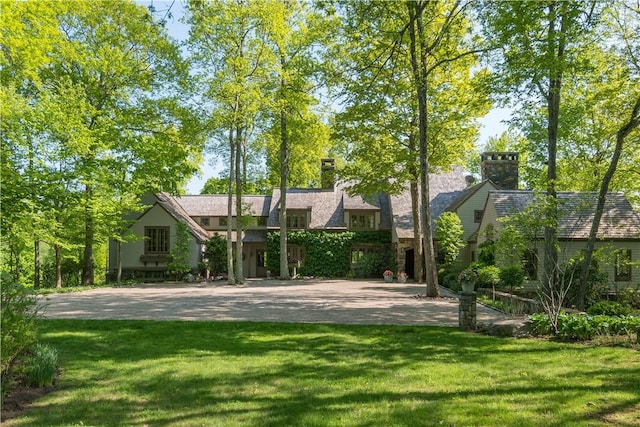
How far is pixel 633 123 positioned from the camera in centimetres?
1330

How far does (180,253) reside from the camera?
28.8 m

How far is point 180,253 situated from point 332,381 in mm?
24012

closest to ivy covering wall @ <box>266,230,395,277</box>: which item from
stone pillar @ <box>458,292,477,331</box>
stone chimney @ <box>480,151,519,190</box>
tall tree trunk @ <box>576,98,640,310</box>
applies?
stone chimney @ <box>480,151,519,190</box>

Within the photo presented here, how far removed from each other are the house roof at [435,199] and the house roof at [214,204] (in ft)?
35.2

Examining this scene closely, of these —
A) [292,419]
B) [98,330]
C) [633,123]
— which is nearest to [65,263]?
[98,330]

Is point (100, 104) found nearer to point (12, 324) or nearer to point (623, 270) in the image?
point (12, 324)

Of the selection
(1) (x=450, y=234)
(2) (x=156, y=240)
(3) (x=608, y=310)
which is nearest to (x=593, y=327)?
(3) (x=608, y=310)

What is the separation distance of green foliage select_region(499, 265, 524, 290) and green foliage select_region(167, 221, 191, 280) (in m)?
18.8

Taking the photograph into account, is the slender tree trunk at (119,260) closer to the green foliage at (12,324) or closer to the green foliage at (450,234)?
the green foliage at (450,234)

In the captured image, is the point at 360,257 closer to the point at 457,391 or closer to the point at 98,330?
the point at 98,330

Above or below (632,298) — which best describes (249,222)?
above

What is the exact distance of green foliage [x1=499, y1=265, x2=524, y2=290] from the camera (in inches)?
720

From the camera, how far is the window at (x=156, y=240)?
3055cm

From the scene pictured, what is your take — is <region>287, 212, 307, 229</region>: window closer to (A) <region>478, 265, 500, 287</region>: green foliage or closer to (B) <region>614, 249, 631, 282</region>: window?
(A) <region>478, 265, 500, 287</region>: green foliage
